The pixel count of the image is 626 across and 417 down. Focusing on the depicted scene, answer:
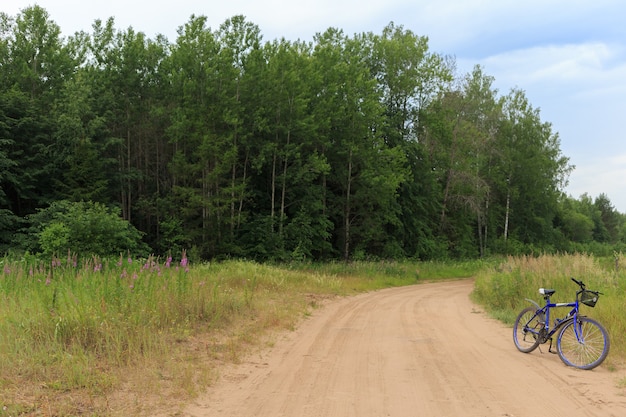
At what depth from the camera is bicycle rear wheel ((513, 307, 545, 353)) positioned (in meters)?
7.73

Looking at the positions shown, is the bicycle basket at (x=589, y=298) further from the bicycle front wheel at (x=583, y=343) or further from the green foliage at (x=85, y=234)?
the green foliage at (x=85, y=234)

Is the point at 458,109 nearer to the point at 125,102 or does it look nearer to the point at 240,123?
the point at 240,123

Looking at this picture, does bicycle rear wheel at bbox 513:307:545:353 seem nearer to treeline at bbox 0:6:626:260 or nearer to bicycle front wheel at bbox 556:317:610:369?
bicycle front wheel at bbox 556:317:610:369

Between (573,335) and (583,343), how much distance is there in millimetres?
238

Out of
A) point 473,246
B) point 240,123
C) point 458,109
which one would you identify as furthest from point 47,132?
point 473,246

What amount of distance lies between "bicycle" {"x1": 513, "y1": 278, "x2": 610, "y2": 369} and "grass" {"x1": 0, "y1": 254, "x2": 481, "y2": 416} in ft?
15.6

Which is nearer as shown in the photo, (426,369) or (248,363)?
(426,369)

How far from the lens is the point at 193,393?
5297 mm

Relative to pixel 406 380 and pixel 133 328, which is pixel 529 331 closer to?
pixel 406 380

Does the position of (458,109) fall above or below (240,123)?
above

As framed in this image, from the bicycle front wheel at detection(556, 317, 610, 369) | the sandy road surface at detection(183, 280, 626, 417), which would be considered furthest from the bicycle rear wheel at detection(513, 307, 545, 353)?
the bicycle front wheel at detection(556, 317, 610, 369)

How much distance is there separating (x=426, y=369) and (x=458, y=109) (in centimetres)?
4107

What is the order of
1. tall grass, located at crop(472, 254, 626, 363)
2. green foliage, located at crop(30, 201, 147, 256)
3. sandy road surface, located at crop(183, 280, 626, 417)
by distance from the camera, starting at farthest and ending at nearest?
green foliage, located at crop(30, 201, 147, 256) < tall grass, located at crop(472, 254, 626, 363) < sandy road surface, located at crop(183, 280, 626, 417)

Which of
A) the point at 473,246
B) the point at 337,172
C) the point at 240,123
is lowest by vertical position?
the point at 473,246
